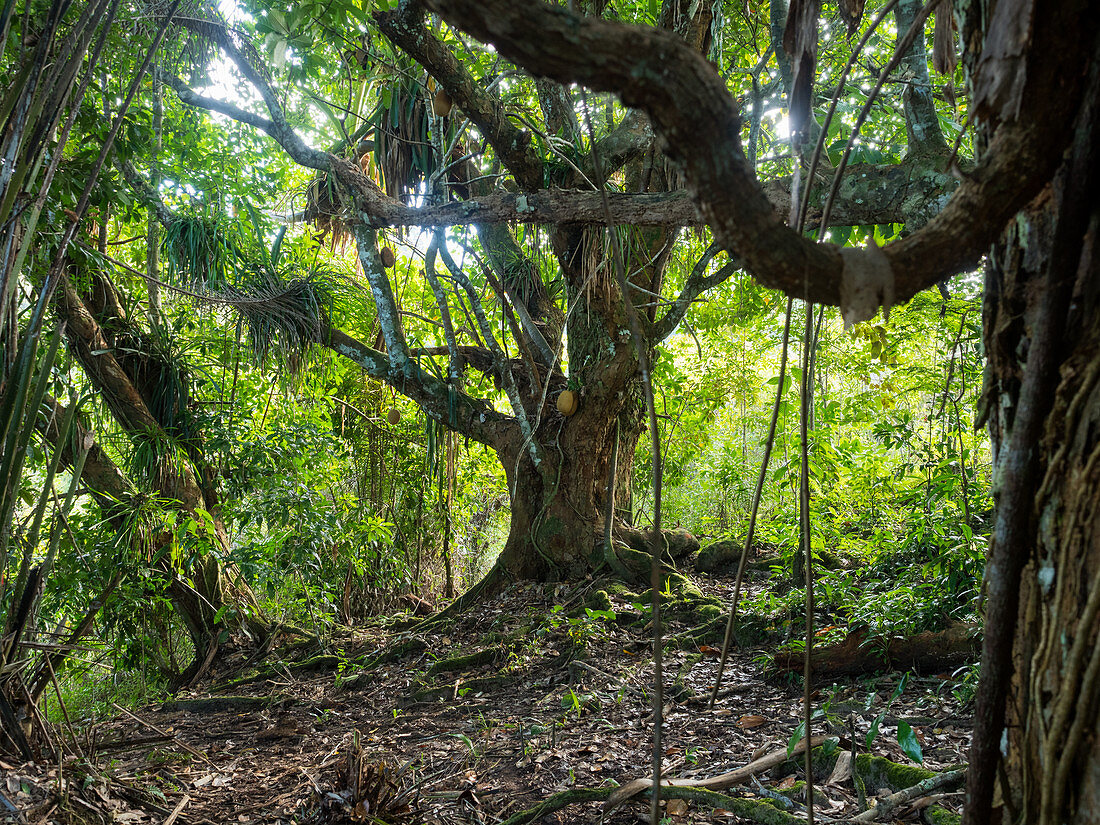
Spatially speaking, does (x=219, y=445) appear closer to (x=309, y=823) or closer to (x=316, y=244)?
(x=316, y=244)

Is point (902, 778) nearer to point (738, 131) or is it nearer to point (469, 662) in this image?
point (738, 131)

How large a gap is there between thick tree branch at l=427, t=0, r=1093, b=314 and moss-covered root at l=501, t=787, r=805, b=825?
1.33 m

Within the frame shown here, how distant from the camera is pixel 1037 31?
79 cm

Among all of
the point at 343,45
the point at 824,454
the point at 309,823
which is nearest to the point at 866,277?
the point at 309,823

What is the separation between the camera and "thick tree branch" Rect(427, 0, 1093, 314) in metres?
0.74

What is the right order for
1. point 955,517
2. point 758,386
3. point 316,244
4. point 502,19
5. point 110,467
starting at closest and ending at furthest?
1. point 502,19
2. point 955,517
3. point 110,467
4. point 316,244
5. point 758,386

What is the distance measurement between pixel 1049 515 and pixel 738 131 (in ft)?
1.90

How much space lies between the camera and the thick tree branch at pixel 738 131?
29.0 inches

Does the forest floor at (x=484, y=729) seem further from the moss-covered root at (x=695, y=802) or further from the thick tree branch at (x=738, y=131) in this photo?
the thick tree branch at (x=738, y=131)

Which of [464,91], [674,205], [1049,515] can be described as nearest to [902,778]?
[1049,515]

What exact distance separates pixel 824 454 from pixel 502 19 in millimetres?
3489

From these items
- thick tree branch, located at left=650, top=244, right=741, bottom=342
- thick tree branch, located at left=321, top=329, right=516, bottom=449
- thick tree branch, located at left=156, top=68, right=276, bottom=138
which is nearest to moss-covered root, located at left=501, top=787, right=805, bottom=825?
thick tree branch, located at left=650, top=244, right=741, bottom=342

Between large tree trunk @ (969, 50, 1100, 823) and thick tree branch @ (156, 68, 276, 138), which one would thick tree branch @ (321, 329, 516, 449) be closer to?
thick tree branch @ (156, 68, 276, 138)

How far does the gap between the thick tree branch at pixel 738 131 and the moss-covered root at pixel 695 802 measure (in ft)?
4.35
